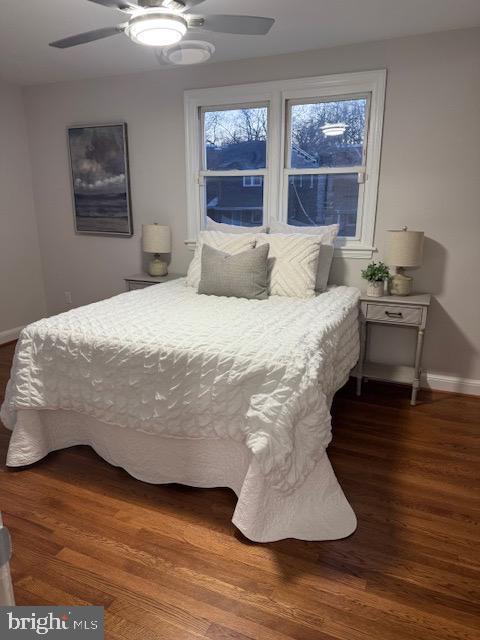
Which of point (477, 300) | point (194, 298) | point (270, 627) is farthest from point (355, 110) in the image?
point (270, 627)

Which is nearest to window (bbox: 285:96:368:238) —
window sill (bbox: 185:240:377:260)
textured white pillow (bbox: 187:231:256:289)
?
window sill (bbox: 185:240:377:260)

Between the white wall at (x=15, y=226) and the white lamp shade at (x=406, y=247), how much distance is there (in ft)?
12.0

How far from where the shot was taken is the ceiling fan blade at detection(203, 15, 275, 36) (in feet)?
6.57

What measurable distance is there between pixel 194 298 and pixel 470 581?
2.05m

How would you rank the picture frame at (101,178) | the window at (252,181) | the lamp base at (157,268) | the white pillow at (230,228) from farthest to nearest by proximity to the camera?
the picture frame at (101,178) < the lamp base at (157,268) < the window at (252,181) < the white pillow at (230,228)

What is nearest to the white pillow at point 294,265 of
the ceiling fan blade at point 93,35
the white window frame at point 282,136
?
the white window frame at point 282,136

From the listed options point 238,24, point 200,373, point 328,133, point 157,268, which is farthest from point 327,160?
point 200,373

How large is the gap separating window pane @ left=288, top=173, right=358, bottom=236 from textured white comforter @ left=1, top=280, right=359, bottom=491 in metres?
1.22

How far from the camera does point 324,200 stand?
353cm

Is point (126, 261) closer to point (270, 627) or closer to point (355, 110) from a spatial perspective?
point (355, 110)

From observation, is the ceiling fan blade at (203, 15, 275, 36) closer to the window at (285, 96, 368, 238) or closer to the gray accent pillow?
the gray accent pillow

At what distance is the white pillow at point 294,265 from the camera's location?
301 cm

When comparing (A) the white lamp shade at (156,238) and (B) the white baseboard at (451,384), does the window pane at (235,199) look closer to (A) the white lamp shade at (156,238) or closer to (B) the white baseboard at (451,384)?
(A) the white lamp shade at (156,238)

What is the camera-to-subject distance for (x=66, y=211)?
180 inches
